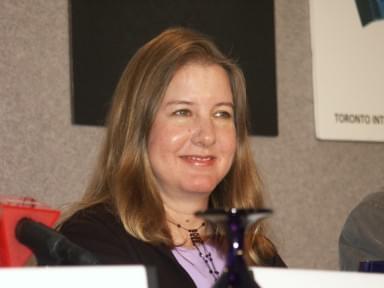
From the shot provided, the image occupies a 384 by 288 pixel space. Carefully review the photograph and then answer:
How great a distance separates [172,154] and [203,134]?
66mm

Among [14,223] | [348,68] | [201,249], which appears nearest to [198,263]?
[201,249]

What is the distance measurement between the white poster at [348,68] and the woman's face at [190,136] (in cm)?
79

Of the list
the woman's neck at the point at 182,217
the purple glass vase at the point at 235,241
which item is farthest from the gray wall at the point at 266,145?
the purple glass vase at the point at 235,241

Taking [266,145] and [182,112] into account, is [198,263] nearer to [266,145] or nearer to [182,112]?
[182,112]

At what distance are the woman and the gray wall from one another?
11.6 inches

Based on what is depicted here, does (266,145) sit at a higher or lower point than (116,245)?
higher

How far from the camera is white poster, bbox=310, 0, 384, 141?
2217mm

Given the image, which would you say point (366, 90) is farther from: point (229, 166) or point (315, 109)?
point (229, 166)

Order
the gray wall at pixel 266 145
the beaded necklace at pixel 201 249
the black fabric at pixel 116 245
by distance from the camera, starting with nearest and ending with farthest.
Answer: the black fabric at pixel 116 245 → the beaded necklace at pixel 201 249 → the gray wall at pixel 266 145

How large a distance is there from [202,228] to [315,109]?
0.82m

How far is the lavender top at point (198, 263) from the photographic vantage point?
53.0 inches

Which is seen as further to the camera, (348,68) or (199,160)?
(348,68)

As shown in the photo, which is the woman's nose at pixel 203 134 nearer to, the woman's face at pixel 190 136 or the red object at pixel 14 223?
the woman's face at pixel 190 136

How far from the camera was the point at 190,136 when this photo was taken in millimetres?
1429
